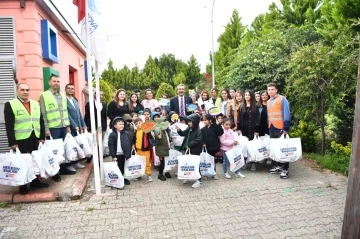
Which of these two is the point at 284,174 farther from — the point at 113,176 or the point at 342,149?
the point at 113,176

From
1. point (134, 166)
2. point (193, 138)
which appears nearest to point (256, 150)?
point (193, 138)

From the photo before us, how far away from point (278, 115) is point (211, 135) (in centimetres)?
141

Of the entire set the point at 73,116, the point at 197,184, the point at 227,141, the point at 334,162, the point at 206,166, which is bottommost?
the point at 197,184

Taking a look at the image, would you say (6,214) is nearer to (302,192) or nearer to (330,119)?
(302,192)

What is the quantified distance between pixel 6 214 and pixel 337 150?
6.99 m

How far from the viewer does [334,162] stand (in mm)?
6848

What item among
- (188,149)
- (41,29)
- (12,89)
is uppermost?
(41,29)

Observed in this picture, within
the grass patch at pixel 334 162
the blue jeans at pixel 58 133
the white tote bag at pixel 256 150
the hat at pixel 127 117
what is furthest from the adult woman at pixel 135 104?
the grass patch at pixel 334 162

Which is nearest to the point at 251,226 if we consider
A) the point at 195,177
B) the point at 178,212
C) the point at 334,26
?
the point at 178,212

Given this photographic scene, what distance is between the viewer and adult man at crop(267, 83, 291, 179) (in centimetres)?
609

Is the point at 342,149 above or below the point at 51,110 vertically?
below

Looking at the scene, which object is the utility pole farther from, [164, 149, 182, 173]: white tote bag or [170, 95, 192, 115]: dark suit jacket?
[170, 95, 192, 115]: dark suit jacket

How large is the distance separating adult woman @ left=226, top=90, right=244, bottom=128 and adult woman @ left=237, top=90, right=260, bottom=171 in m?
0.22

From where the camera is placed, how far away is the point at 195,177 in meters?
5.57
